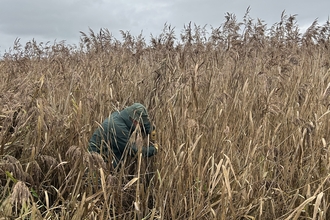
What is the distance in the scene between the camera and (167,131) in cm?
204

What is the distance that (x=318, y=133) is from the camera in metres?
2.06

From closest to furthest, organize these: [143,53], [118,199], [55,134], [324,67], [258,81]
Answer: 1. [118,199]
2. [55,134]
3. [258,81]
4. [324,67]
5. [143,53]

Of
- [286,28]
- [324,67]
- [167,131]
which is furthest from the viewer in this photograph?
[286,28]

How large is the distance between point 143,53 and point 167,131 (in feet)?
9.83

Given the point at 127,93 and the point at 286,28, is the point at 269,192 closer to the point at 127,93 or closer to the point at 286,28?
the point at 127,93

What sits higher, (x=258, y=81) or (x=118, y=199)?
(x=258, y=81)

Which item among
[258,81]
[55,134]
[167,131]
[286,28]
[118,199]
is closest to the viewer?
[118,199]

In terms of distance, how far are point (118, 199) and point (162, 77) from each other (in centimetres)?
85

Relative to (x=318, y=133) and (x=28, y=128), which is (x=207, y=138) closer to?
(x=318, y=133)

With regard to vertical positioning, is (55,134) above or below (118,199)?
above

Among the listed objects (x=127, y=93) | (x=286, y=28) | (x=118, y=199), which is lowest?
(x=118, y=199)

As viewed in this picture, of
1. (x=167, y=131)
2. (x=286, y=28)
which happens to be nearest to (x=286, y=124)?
(x=167, y=131)

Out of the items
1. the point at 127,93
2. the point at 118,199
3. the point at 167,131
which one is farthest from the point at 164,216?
the point at 127,93

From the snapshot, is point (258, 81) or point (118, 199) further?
point (258, 81)
